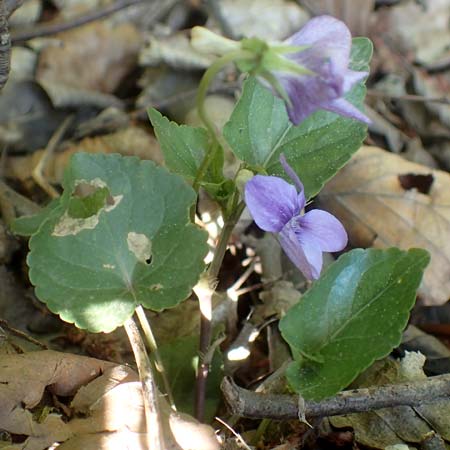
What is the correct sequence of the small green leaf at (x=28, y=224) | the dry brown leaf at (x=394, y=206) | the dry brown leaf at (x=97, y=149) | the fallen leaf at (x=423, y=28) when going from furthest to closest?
the fallen leaf at (x=423, y=28)
the dry brown leaf at (x=97, y=149)
the dry brown leaf at (x=394, y=206)
the small green leaf at (x=28, y=224)

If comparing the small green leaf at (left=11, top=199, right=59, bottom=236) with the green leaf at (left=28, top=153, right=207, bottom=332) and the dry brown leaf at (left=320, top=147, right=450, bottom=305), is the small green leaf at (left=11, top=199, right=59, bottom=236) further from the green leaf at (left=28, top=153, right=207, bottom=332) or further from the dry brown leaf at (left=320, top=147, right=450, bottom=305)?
the dry brown leaf at (left=320, top=147, right=450, bottom=305)

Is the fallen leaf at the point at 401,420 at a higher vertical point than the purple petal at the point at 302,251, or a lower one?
lower

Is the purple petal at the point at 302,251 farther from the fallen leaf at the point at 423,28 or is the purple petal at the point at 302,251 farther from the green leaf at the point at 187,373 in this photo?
the fallen leaf at the point at 423,28

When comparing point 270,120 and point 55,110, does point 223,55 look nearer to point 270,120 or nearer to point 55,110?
point 270,120

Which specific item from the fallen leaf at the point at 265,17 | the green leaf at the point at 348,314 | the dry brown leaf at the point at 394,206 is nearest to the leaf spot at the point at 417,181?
the dry brown leaf at the point at 394,206

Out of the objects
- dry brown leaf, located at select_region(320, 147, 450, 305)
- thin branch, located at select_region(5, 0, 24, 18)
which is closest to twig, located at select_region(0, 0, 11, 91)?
thin branch, located at select_region(5, 0, 24, 18)

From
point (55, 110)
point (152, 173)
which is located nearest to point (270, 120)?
point (152, 173)
